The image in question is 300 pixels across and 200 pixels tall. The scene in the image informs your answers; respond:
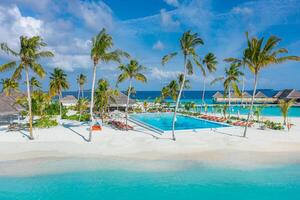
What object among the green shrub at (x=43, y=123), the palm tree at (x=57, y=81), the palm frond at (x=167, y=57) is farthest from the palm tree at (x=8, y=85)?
the palm frond at (x=167, y=57)

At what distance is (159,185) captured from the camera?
11875mm

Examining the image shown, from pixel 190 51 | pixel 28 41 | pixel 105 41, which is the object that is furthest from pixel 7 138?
pixel 190 51

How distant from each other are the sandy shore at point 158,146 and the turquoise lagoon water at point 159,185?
74.7 inches

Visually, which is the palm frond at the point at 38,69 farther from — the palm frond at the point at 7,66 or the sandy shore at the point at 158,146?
the sandy shore at the point at 158,146

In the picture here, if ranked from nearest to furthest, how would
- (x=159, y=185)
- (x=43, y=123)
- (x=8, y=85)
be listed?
1. (x=159, y=185)
2. (x=43, y=123)
3. (x=8, y=85)

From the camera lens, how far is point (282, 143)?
19.2 meters

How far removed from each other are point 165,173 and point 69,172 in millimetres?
5142

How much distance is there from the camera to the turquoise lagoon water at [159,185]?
431 inches

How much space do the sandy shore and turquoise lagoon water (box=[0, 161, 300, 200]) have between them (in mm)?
1897

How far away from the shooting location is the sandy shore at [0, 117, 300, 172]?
51.3 feet

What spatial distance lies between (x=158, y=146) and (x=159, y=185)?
620 cm

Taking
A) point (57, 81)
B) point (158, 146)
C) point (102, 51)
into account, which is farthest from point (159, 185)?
point (57, 81)

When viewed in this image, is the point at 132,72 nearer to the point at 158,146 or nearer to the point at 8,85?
the point at 158,146

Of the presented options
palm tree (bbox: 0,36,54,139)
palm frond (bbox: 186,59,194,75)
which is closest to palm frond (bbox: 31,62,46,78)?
palm tree (bbox: 0,36,54,139)
